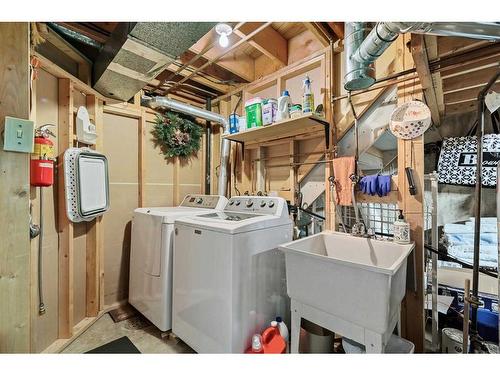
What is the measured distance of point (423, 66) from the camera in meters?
1.21

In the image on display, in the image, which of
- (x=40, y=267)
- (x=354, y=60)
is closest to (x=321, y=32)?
(x=354, y=60)

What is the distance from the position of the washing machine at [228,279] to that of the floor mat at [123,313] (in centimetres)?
70

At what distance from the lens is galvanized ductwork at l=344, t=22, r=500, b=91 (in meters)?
0.94

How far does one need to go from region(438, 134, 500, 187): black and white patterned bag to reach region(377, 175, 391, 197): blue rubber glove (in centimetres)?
126

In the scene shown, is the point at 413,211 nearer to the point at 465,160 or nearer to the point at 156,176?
the point at 465,160

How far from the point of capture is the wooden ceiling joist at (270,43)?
76.9 inches

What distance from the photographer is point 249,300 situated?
1441 mm

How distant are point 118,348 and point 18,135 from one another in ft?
5.27

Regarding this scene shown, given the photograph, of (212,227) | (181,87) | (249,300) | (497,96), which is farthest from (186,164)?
(497,96)

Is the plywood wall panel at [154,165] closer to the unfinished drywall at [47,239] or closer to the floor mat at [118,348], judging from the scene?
the unfinished drywall at [47,239]

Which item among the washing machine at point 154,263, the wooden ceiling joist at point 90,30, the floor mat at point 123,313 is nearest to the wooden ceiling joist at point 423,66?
the washing machine at point 154,263

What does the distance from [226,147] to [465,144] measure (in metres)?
2.46

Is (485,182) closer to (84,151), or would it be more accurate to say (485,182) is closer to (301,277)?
(301,277)

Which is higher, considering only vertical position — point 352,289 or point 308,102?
point 308,102
